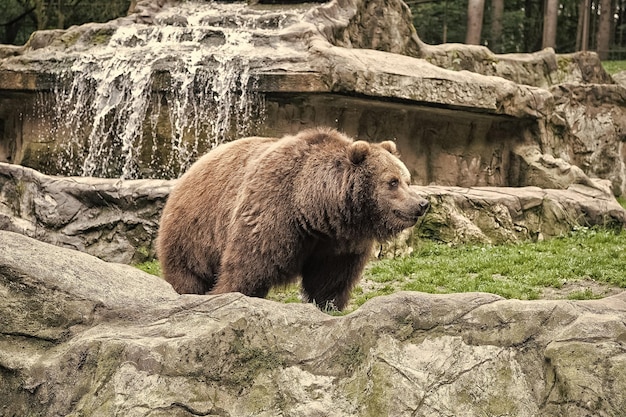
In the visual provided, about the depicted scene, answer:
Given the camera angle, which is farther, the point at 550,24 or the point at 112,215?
the point at 550,24

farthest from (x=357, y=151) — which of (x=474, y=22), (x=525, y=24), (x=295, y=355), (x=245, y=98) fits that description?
(x=525, y=24)

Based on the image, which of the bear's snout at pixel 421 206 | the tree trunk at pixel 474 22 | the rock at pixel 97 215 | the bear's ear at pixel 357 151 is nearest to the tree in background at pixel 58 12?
the tree trunk at pixel 474 22

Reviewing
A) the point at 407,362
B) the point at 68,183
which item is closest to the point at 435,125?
the point at 68,183

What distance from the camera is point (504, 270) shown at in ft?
30.2

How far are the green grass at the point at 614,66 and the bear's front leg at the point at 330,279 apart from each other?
68.6 ft

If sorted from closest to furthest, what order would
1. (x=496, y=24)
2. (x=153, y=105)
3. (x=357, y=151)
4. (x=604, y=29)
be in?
1. (x=357, y=151)
2. (x=153, y=105)
3. (x=496, y=24)
4. (x=604, y=29)

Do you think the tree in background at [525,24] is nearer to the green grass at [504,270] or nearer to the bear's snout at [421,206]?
the green grass at [504,270]

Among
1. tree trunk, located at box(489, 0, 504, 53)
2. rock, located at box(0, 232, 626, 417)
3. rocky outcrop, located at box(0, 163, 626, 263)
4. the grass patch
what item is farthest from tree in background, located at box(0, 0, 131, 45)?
rock, located at box(0, 232, 626, 417)

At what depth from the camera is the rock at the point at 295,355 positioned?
12.4 feet

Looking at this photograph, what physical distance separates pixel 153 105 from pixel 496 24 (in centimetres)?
1538

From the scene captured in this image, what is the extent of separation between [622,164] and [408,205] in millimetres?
11058

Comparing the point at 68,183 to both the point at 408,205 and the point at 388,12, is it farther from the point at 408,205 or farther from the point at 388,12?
the point at 388,12

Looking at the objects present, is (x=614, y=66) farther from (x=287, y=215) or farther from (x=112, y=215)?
(x=287, y=215)

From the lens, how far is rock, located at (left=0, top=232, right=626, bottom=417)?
3.77 meters
